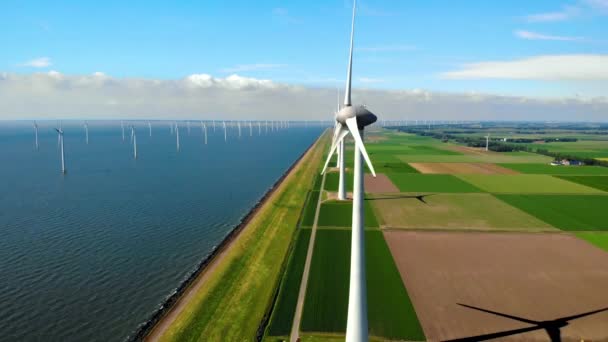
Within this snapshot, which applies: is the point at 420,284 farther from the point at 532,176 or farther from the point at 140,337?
the point at 532,176

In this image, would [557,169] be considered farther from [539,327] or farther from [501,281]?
[539,327]

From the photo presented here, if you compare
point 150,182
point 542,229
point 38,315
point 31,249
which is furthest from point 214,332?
point 150,182

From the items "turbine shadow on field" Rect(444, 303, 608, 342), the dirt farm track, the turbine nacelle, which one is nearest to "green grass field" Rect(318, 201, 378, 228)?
the dirt farm track

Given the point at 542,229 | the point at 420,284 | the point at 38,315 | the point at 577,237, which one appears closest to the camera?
the point at 38,315

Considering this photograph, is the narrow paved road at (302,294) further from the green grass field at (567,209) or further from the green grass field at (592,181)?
the green grass field at (592,181)

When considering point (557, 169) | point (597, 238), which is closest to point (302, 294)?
point (597, 238)

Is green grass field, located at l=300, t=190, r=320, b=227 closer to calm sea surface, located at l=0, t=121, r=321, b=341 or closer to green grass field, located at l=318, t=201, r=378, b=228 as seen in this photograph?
green grass field, located at l=318, t=201, r=378, b=228
